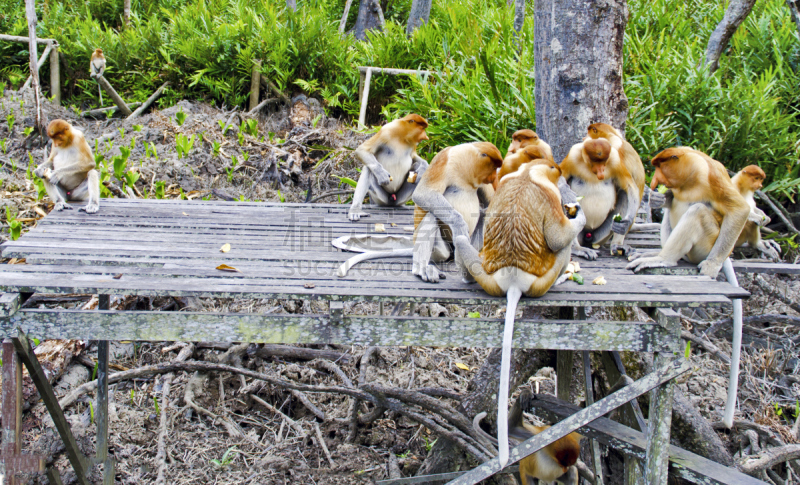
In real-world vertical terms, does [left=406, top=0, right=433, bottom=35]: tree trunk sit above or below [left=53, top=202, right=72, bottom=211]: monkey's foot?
above

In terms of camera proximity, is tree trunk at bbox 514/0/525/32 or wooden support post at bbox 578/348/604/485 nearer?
wooden support post at bbox 578/348/604/485

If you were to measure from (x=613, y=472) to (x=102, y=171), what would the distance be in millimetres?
4777

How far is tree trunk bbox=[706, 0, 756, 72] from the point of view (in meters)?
4.69

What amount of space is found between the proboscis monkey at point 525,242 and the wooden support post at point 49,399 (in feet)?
5.83

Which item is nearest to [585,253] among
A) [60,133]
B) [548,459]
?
[548,459]

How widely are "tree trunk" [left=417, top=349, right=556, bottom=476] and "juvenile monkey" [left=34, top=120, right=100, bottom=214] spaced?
9.22 ft

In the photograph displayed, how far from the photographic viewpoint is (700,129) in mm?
4641

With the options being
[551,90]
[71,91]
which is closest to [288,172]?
[551,90]

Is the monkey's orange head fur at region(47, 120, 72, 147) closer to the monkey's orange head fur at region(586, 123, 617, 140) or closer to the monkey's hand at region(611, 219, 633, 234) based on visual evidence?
the monkey's orange head fur at region(586, 123, 617, 140)

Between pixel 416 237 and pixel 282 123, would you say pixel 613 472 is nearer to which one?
pixel 416 237

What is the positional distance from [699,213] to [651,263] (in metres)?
0.30

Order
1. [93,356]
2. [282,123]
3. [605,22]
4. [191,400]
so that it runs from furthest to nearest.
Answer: [282,123] < [93,356] < [191,400] < [605,22]

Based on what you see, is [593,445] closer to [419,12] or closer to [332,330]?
[332,330]

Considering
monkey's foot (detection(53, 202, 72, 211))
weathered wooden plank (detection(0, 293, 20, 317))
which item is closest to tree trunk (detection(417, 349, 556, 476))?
weathered wooden plank (detection(0, 293, 20, 317))
